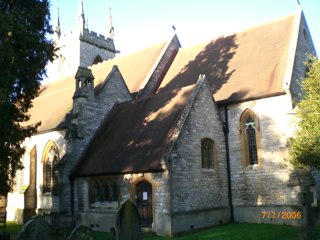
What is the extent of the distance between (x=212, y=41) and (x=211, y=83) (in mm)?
4976

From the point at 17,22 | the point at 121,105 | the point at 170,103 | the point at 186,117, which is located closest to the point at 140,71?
the point at 121,105

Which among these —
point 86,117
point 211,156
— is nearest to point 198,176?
point 211,156

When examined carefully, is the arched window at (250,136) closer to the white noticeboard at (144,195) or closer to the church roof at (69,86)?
the white noticeboard at (144,195)

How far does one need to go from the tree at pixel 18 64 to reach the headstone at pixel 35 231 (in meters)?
6.04

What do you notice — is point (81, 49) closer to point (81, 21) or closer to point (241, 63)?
point (81, 21)

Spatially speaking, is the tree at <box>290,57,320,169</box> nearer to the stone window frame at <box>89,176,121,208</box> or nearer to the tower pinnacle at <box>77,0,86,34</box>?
the stone window frame at <box>89,176,121,208</box>

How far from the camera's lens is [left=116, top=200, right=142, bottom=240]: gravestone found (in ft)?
30.5

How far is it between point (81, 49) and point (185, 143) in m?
24.3

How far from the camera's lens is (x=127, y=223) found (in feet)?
31.0

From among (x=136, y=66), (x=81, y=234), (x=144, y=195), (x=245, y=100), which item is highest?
(x=136, y=66)

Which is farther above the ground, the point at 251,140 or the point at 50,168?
the point at 251,140

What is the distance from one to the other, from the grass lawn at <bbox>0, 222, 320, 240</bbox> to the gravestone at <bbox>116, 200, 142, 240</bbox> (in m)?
4.14

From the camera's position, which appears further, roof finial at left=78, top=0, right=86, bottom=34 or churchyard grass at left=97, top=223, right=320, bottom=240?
roof finial at left=78, top=0, right=86, bottom=34

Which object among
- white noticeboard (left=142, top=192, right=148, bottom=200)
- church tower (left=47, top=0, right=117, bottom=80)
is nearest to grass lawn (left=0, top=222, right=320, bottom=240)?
white noticeboard (left=142, top=192, right=148, bottom=200)
